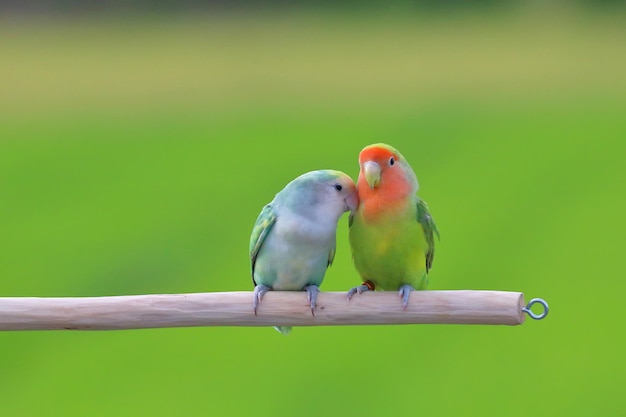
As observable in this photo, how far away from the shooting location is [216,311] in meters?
1.70

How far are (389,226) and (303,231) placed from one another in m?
0.16

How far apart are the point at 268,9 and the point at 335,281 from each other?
13.8ft

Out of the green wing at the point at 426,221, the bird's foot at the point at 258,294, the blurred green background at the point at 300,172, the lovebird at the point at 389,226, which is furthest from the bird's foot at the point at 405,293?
the blurred green background at the point at 300,172

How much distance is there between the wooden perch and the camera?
5.54 feet

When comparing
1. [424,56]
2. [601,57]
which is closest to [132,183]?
[424,56]

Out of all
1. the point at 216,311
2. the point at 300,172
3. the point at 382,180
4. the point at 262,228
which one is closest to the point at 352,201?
the point at 382,180

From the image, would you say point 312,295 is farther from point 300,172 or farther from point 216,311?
point 300,172

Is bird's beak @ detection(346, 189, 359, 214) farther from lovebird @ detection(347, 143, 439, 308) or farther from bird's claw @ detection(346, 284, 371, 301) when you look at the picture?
bird's claw @ detection(346, 284, 371, 301)

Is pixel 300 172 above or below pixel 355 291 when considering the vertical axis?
below

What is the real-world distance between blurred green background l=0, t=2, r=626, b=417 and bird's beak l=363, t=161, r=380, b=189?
2282mm

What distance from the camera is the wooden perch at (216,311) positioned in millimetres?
1688

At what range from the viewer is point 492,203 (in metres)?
5.64

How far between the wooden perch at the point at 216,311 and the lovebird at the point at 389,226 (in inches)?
1.2

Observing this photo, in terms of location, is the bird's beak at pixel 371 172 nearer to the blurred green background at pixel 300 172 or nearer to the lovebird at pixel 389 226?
the lovebird at pixel 389 226
